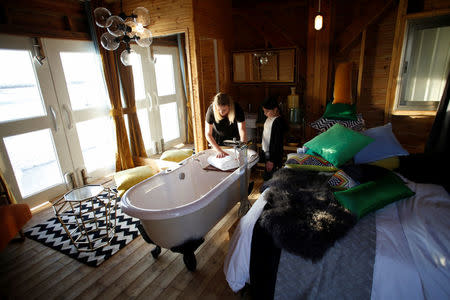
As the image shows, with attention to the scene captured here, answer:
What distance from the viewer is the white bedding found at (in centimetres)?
116

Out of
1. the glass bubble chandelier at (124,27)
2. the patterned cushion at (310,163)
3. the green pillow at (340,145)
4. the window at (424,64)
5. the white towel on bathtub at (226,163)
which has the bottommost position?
the white towel on bathtub at (226,163)

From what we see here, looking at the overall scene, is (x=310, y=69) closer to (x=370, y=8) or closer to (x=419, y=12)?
(x=370, y=8)

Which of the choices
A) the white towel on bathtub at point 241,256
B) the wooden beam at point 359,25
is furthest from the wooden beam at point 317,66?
the white towel on bathtub at point 241,256

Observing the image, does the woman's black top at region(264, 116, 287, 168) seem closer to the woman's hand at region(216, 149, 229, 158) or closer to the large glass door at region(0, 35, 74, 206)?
the woman's hand at region(216, 149, 229, 158)

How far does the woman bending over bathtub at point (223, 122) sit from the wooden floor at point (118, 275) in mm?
1045

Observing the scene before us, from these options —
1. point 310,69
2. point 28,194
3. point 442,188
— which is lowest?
point 28,194

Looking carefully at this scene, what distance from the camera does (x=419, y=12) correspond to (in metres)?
2.69

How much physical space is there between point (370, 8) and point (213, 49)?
76.4 inches

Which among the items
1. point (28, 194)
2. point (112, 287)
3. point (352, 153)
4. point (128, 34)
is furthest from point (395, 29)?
point (28, 194)

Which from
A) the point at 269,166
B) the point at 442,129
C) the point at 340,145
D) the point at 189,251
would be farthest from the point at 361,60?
the point at 189,251

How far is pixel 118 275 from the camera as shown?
205 centimetres

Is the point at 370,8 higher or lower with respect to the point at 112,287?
higher

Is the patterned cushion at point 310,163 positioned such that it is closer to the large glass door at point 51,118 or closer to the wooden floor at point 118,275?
the wooden floor at point 118,275

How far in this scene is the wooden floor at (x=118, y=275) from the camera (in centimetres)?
188
